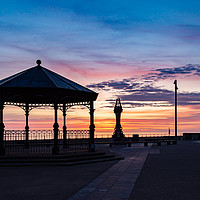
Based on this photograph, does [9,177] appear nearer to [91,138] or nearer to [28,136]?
[91,138]

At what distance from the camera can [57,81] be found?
20641mm

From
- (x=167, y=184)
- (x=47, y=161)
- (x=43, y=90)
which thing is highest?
(x=43, y=90)

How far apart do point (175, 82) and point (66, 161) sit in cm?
2764

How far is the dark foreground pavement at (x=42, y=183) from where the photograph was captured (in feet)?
31.8

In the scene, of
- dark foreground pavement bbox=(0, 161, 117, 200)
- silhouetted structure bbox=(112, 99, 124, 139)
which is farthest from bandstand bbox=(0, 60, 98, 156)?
silhouetted structure bbox=(112, 99, 124, 139)

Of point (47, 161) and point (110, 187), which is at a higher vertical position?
point (110, 187)

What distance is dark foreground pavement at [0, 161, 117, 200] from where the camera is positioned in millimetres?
9703

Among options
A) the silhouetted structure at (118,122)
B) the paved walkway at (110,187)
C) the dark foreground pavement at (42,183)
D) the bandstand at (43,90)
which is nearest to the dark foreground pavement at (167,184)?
the paved walkway at (110,187)

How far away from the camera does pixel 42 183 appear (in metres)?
11.7

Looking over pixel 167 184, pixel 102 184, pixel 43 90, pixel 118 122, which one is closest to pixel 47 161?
pixel 43 90

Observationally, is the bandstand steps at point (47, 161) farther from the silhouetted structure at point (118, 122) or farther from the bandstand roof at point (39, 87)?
the silhouetted structure at point (118, 122)

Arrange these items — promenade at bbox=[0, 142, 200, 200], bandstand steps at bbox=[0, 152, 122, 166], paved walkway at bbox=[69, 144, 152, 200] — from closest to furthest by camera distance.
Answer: paved walkway at bbox=[69, 144, 152, 200] < promenade at bbox=[0, 142, 200, 200] < bandstand steps at bbox=[0, 152, 122, 166]

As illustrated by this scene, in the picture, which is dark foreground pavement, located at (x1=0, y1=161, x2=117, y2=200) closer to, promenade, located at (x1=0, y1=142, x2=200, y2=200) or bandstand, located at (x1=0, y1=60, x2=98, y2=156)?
promenade, located at (x1=0, y1=142, x2=200, y2=200)

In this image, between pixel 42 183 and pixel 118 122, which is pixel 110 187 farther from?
pixel 118 122
